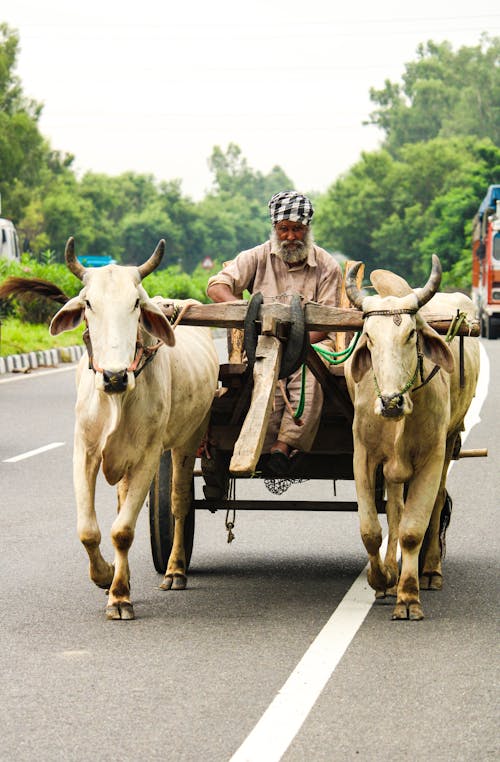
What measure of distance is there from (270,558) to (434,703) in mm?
3354

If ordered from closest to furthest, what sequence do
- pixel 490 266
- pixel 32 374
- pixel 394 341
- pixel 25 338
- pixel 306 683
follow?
1. pixel 306 683
2. pixel 394 341
3. pixel 32 374
4. pixel 25 338
5. pixel 490 266

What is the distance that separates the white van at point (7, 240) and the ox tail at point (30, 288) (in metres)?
31.3

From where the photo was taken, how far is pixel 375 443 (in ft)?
24.3

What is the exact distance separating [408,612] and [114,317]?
6.32ft

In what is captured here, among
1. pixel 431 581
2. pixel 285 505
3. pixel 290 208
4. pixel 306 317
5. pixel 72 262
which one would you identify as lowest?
pixel 431 581

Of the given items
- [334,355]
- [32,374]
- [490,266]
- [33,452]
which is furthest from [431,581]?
[490,266]

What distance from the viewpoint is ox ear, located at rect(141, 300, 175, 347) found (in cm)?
713

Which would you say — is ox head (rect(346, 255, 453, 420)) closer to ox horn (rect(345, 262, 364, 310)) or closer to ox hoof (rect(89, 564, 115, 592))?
ox horn (rect(345, 262, 364, 310))

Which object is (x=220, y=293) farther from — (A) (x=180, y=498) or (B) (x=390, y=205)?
(B) (x=390, y=205)

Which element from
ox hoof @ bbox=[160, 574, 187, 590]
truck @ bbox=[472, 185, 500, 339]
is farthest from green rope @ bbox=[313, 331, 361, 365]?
truck @ bbox=[472, 185, 500, 339]

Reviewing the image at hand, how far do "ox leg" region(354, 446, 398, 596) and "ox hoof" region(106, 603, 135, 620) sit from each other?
1.15 m

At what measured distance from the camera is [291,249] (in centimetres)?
860

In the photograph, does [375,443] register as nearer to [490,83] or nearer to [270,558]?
[270,558]

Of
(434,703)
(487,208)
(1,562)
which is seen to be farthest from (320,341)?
(487,208)
